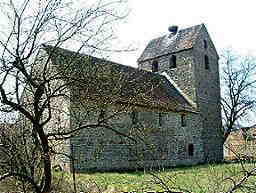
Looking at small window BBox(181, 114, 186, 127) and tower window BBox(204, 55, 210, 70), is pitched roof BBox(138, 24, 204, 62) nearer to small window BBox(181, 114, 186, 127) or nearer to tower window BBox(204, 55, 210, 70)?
tower window BBox(204, 55, 210, 70)

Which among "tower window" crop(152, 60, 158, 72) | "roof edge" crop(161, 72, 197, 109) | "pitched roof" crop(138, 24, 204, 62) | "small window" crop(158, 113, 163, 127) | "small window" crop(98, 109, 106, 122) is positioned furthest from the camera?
"tower window" crop(152, 60, 158, 72)

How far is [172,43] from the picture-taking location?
33781 millimetres

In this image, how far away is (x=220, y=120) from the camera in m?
34.6

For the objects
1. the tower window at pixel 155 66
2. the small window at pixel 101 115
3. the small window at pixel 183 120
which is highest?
the tower window at pixel 155 66

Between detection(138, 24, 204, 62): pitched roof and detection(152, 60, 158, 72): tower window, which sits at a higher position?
detection(138, 24, 204, 62): pitched roof

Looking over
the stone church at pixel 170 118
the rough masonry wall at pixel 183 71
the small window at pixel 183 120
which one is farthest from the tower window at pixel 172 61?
the small window at pixel 183 120

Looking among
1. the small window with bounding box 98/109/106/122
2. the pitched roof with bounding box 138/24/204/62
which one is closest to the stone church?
the pitched roof with bounding box 138/24/204/62

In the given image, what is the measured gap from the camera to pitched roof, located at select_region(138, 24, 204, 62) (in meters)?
32.4

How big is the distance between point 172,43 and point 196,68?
3.71 metres

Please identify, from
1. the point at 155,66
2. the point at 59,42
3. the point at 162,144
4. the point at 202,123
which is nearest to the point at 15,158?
the point at 59,42

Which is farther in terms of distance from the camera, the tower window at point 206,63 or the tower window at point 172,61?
the tower window at point 206,63

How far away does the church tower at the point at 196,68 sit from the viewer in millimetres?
31625

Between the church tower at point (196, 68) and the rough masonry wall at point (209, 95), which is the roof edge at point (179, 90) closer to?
the church tower at point (196, 68)

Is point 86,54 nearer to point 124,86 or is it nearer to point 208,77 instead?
point 124,86
